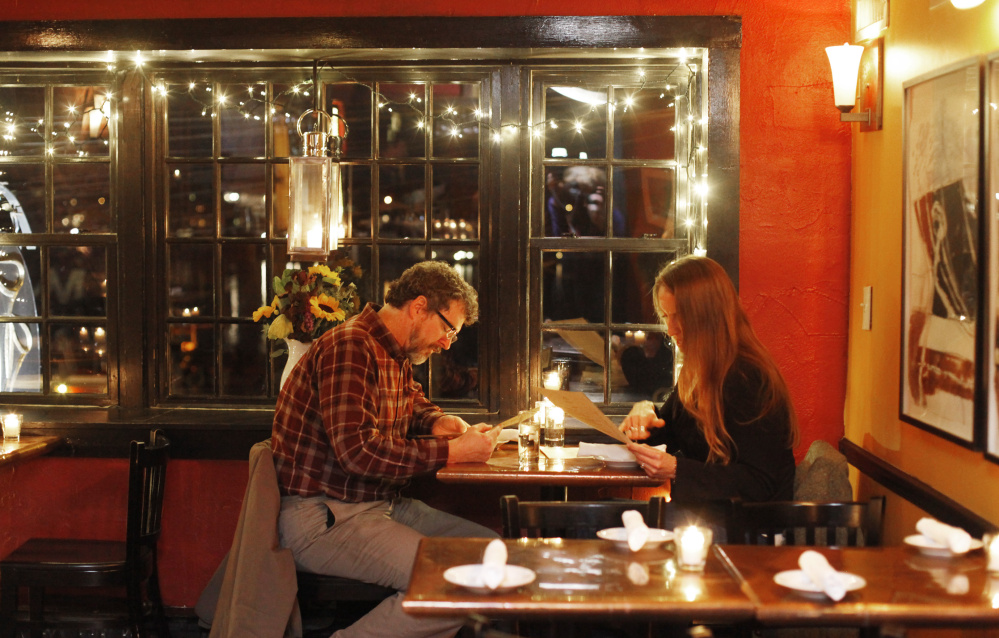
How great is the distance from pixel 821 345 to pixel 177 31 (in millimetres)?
3212

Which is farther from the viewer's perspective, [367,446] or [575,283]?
[575,283]

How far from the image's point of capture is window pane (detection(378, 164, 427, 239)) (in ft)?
14.0

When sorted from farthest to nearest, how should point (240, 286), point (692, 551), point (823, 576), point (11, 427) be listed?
point (240, 286)
point (11, 427)
point (692, 551)
point (823, 576)

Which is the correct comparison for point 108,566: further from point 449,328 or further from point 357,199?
point 357,199

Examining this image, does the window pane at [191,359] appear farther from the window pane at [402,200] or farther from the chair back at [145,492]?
the window pane at [402,200]

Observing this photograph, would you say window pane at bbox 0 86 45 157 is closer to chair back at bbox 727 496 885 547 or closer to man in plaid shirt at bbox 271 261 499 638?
man in plaid shirt at bbox 271 261 499 638

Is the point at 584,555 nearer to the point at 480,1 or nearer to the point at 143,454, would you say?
the point at 143,454

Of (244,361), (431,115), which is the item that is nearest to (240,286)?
(244,361)

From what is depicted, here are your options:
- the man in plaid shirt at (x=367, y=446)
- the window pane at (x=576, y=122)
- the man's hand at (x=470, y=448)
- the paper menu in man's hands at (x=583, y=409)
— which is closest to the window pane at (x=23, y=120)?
the man in plaid shirt at (x=367, y=446)

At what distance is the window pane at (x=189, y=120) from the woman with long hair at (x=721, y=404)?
7.81 ft

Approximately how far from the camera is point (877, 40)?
3.52 meters

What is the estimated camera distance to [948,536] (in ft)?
7.43

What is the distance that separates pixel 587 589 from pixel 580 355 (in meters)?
2.30

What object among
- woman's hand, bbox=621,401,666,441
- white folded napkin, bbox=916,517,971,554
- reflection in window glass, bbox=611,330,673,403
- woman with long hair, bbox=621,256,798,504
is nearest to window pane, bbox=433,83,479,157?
reflection in window glass, bbox=611,330,673,403
